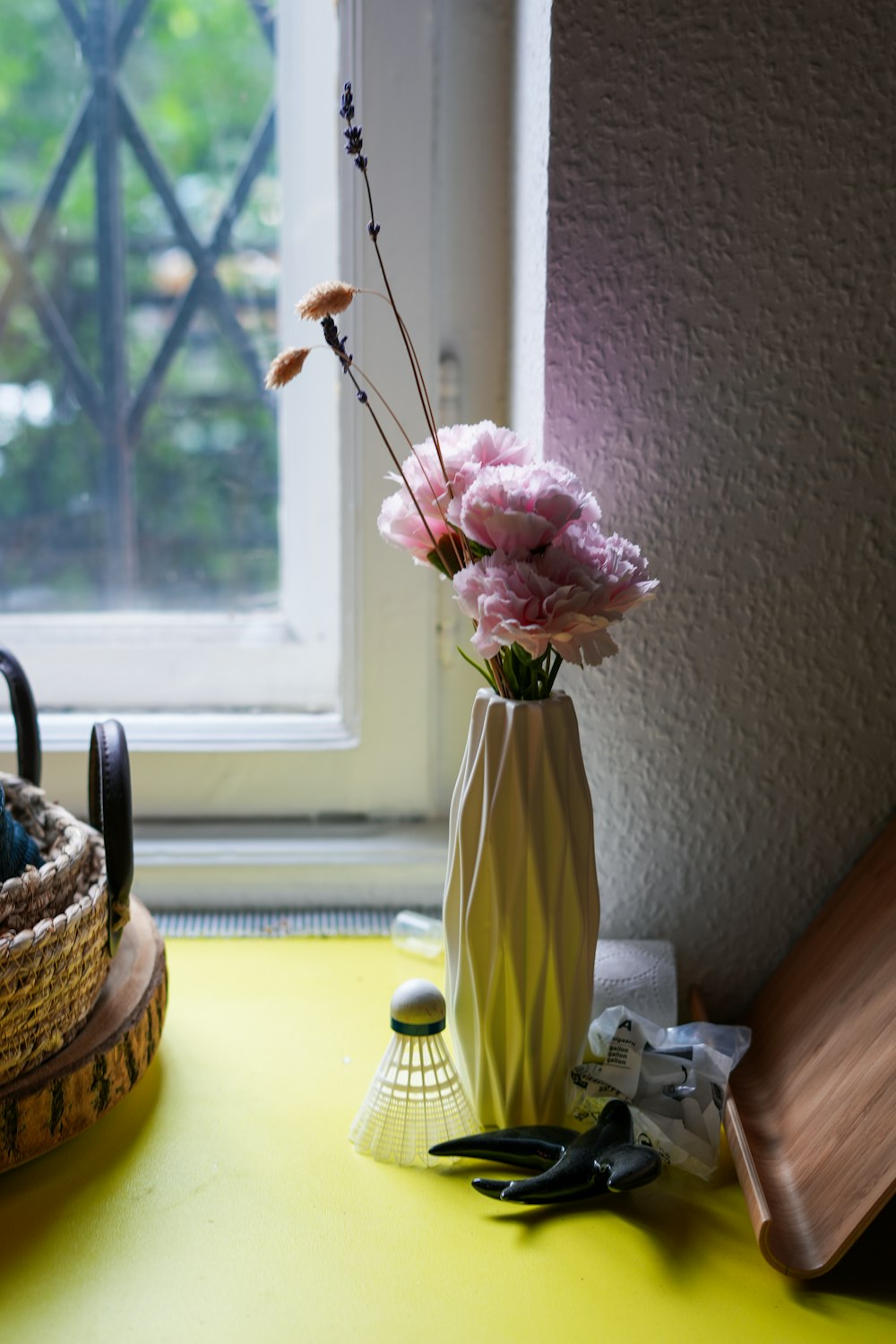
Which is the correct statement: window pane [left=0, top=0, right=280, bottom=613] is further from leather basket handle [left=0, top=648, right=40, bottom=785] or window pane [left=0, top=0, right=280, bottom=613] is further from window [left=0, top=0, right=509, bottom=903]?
leather basket handle [left=0, top=648, right=40, bottom=785]

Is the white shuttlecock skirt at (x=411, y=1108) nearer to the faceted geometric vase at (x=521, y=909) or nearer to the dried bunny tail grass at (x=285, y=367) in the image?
the faceted geometric vase at (x=521, y=909)

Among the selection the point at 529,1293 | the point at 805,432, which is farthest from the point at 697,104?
the point at 529,1293

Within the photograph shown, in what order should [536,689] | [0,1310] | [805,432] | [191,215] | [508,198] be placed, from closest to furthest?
1. [0,1310]
2. [536,689]
3. [805,432]
4. [508,198]
5. [191,215]

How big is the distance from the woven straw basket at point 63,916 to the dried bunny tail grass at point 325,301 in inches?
11.3

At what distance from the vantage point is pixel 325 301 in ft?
2.12

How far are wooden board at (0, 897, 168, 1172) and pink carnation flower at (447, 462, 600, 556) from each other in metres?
0.37

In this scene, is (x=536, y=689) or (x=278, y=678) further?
(x=278, y=678)

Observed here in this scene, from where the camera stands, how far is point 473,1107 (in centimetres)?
72

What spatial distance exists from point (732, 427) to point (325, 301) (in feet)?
1.03

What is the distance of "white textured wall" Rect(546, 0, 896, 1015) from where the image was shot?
76 centimetres

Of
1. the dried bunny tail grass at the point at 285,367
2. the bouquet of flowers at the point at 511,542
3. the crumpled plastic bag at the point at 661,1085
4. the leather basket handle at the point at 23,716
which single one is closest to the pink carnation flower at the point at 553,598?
the bouquet of flowers at the point at 511,542

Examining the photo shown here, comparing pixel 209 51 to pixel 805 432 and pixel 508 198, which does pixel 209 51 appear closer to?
pixel 508 198

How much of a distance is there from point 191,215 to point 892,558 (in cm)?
72

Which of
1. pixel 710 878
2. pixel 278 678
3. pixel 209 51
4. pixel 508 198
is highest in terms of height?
pixel 209 51
